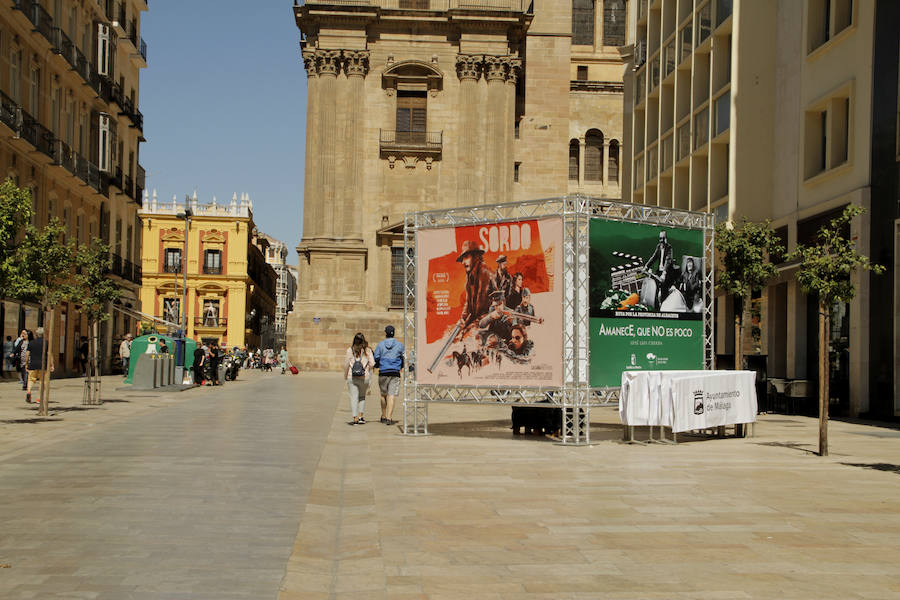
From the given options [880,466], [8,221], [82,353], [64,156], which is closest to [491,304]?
[880,466]

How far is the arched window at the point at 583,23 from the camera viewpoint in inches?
2739

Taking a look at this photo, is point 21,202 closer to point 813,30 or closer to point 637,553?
point 637,553

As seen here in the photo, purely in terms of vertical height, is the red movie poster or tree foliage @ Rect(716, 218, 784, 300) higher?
tree foliage @ Rect(716, 218, 784, 300)

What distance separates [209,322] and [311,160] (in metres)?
36.1

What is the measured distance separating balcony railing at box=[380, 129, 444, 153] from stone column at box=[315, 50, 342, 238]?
109 inches

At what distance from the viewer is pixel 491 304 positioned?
16250 mm

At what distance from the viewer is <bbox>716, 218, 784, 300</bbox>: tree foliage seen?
2448cm

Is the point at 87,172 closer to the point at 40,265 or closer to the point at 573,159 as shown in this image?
the point at 40,265

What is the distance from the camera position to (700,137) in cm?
3366

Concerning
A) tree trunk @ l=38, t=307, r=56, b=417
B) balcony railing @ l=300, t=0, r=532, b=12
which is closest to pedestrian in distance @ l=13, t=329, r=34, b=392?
tree trunk @ l=38, t=307, r=56, b=417

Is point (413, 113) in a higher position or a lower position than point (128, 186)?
higher

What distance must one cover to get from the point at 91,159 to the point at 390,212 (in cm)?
1480

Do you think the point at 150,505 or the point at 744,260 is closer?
the point at 150,505

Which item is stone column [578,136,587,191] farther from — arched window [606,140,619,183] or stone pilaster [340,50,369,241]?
stone pilaster [340,50,369,241]
